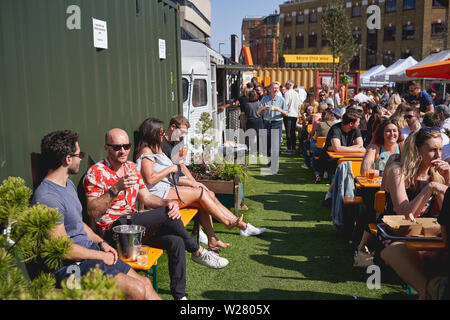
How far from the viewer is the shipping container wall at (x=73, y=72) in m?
2.93

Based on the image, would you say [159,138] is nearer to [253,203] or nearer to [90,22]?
[90,22]

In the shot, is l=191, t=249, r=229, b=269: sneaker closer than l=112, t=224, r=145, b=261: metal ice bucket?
No

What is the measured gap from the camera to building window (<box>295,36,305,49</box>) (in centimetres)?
6184

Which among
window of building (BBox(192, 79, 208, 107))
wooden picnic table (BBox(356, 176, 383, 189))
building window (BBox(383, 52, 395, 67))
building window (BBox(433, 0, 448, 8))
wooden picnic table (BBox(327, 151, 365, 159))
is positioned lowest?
wooden picnic table (BBox(356, 176, 383, 189))

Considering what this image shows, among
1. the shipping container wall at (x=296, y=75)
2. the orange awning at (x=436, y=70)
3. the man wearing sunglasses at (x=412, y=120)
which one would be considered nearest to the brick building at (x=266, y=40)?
the shipping container wall at (x=296, y=75)

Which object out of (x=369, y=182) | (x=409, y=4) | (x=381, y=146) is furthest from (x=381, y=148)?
(x=409, y=4)

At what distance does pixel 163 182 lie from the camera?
4.79 metres

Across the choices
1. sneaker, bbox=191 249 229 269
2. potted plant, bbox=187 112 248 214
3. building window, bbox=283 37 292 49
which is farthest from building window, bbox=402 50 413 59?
sneaker, bbox=191 249 229 269

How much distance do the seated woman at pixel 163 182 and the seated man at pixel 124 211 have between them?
1.69ft

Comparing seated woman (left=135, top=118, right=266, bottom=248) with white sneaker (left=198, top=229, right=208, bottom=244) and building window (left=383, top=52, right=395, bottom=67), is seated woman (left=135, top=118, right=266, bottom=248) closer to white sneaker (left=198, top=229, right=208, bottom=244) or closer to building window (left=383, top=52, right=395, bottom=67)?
white sneaker (left=198, top=229, right=208, bottom=244)

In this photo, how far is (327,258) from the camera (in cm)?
499

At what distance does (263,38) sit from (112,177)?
302 feet

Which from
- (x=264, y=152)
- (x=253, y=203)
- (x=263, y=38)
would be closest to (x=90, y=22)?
(x=253, y=203)

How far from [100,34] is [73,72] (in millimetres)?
704
